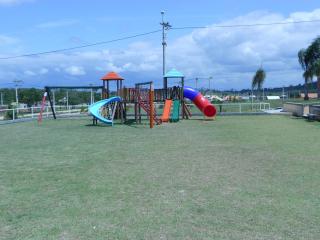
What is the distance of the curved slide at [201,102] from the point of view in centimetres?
2789

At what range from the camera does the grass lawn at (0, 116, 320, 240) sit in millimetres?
4969

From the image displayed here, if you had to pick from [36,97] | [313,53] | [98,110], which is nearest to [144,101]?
[98,110]

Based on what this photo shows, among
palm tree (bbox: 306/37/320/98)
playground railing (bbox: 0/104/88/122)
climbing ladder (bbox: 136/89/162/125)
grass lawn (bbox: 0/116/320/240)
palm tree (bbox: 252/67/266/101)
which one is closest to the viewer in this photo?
grass lawn (bbox: 0/116/320/240)

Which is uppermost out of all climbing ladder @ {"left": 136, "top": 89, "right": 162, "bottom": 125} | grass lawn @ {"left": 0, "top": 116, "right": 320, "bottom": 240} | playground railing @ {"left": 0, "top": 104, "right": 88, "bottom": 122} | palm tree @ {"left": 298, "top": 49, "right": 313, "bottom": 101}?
palm tree @ {"left": 298, "top": 49, "right": 313, "bottom": 101}

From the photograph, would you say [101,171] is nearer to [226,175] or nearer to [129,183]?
[129,183]

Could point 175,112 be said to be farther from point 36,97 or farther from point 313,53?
point 36,97

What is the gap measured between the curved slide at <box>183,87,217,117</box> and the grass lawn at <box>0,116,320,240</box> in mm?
15739

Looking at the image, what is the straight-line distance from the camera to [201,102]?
28.8 metres

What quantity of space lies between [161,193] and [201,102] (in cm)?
2232

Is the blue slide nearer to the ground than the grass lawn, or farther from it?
farther from it

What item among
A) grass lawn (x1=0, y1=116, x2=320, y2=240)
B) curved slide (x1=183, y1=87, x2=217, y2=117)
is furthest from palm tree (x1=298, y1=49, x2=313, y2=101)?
grass lawn (x1=0, y1=116, x2=320, y2=240)

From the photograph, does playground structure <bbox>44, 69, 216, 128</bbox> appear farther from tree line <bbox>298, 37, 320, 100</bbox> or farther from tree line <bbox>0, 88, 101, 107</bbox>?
tree line <bbox>298, 37, 320, 100</bbox>

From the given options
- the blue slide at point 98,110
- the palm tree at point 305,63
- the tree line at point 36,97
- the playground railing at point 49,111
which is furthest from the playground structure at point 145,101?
the palm tree at point 305,63

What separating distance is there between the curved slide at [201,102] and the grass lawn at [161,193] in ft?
51.6
